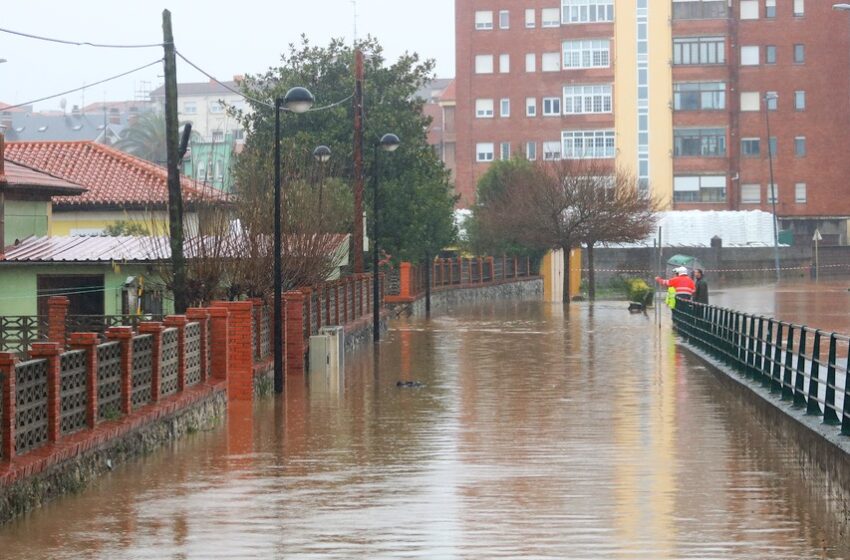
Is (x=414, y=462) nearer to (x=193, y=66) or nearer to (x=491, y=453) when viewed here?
(x=491, y=453)

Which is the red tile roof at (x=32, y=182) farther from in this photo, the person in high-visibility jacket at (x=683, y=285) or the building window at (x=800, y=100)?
the building window at (x=800, y=100)

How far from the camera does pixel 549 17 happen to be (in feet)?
343

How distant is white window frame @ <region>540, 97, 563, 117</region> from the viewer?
105062 millimetres

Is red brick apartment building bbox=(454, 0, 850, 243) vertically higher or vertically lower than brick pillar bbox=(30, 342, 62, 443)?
higher

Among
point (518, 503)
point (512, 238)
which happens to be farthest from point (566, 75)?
point (518, 503)

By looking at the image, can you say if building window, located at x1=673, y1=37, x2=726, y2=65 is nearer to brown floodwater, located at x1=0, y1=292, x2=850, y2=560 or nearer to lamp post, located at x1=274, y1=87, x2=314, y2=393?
brown floodwater, located at x1=0, y1=292, x2=850, y2=560

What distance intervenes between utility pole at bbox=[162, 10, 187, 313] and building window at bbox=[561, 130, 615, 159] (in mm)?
80904

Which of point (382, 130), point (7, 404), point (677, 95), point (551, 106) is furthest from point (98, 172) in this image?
point (677, 95)

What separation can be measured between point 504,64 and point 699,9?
13.4m

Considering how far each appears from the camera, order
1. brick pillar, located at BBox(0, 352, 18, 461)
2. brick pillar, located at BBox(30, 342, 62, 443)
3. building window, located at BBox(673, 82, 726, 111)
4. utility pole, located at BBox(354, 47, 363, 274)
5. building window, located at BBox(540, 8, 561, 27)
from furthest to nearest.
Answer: building window, located at BBox(540, 8, 561, 27)
building window, located at BBox(673, 82, 726, 111)
utility pole, located at BBox(354, 47, 363, 274)
brick pillar, located at BBox(30, 342, 62, 443)
brick pillar, located at BBox(0, 352, 18, 461)

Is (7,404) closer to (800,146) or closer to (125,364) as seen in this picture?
(125,364)

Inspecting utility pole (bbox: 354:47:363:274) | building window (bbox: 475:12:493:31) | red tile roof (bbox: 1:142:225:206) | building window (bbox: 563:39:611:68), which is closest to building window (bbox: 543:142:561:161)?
building window (bbox: 563:39:611:68)

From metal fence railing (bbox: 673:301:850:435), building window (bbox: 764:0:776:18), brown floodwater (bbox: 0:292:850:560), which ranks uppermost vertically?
building window (bbox: 764:0:776:18)

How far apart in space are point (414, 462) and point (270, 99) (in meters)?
46.0
